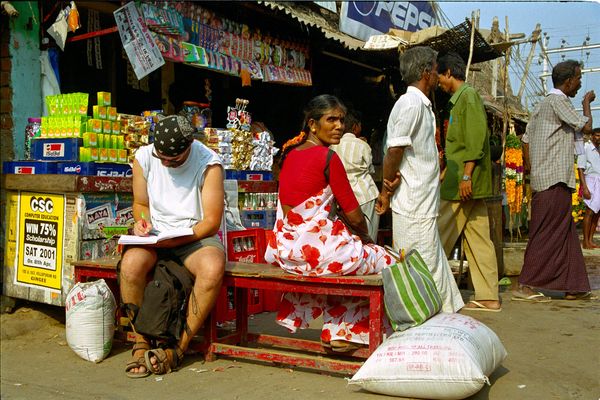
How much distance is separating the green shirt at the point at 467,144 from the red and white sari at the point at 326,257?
1505 mm

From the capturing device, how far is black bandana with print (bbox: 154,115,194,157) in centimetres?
354

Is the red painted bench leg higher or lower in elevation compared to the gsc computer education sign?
lower

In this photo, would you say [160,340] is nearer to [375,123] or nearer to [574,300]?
[574,300]

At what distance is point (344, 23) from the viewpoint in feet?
27.4

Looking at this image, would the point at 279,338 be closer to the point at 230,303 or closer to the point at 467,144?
the point at 230,303

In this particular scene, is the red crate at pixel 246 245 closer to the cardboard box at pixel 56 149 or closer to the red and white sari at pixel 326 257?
the red and white sari at pixel 326 257

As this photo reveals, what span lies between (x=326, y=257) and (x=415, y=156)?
965mm

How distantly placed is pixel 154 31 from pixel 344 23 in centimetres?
353

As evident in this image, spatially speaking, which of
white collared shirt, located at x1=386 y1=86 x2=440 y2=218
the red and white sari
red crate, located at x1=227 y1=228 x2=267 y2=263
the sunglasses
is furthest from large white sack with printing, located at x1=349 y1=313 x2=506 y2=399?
red crate, located at x1=227 y1=228 x2=267 y2=263

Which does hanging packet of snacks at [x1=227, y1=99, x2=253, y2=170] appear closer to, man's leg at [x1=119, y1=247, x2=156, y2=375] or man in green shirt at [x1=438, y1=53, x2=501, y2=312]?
Result: man in green shirt at [x1=438, y1=53, x2=501, y2=312]

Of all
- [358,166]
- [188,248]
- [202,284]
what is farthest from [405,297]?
[358,166]

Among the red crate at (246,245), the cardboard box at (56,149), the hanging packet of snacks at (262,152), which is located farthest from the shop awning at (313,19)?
the cardboard box at (56,149)

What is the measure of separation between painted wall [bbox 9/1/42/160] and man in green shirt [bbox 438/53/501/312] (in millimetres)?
3148

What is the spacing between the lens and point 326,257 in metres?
3.32
